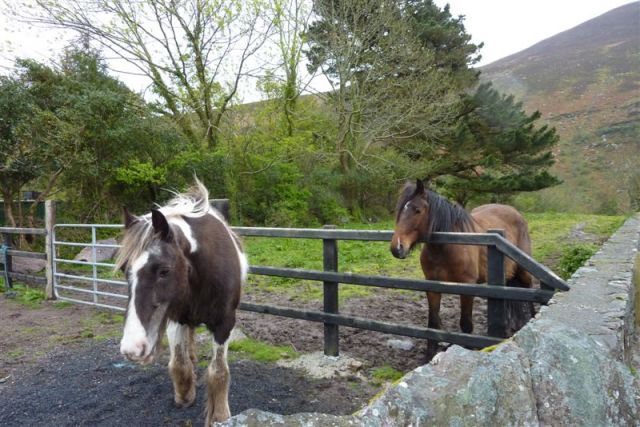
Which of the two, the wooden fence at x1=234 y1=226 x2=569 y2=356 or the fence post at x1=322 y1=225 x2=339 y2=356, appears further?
the fence post at x1=322 y1=225 x2=339 y2=356

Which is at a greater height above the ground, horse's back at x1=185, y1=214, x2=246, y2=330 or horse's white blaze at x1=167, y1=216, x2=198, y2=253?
horse's white blaze at x1=167, y1=216, x2=198, y2=253

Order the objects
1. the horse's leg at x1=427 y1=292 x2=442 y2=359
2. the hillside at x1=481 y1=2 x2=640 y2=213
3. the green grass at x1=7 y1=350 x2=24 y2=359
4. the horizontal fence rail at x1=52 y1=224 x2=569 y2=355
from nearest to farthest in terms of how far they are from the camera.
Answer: the horizontal fence rail at x1=52 y1=224 x2=569 y2=355, the horse's leg at x1=427 y1=292 x2=442 y2=359, the green grass at x1=7 y1=350 x2=24 y2=359, the hillside at x1=481 y1=2 x2=640 y2=213

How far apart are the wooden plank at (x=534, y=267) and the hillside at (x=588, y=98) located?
19.6m

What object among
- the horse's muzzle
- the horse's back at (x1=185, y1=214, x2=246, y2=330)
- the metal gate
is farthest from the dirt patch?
the metal gate

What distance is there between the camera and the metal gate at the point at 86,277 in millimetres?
5617

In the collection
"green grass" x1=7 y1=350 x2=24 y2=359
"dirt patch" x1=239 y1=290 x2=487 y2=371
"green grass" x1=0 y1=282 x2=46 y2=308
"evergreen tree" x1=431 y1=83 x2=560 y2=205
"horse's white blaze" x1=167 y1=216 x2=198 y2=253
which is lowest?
"green grass" x1=7 y1=350 x2=24 y2=359

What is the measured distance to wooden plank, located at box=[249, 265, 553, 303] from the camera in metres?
2.84

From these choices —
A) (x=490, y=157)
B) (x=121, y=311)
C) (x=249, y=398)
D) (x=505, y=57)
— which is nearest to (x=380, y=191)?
(x=490, y=157)

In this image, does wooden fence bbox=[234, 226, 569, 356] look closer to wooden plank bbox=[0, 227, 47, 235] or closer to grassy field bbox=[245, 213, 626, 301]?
grassy field bbox=[245, 213, 626, 301]

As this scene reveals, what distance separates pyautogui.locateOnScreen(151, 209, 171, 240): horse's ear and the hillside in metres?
21.5

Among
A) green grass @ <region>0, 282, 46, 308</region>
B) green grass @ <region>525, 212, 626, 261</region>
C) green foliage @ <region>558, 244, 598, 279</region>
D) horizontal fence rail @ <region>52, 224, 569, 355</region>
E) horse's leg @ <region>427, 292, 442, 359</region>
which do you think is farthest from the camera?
green grass @ <region>525, 212, 626, 261</region>

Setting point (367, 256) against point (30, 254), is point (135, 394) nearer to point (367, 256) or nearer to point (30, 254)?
A: point (30, 254)

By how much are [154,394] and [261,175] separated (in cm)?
1085

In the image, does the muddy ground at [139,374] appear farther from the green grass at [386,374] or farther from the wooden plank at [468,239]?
the wooden plank at [468,239]
